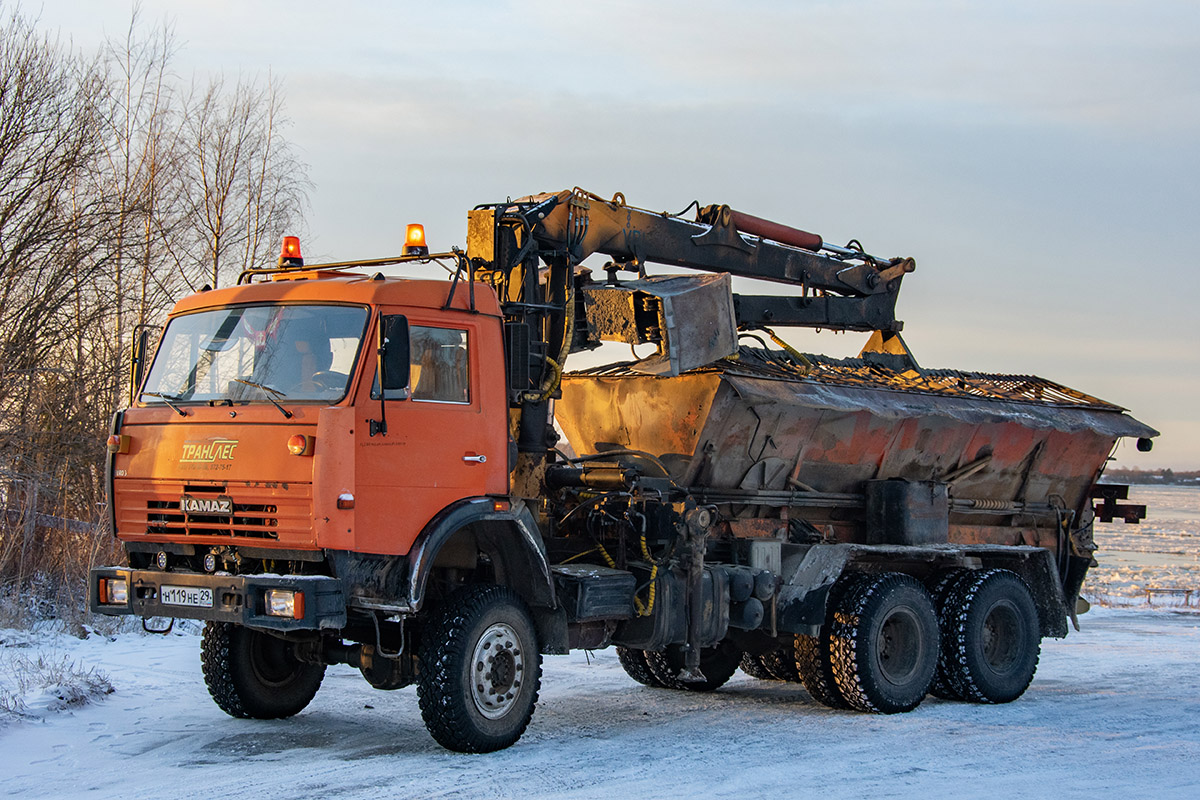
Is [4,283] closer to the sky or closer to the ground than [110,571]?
closer to the sky

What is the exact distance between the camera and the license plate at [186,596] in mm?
7598

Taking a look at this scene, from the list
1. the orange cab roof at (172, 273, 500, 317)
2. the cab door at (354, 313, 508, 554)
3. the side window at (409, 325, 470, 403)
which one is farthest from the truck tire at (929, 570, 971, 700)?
the orange cab roof at (172, 273, 500, 317)

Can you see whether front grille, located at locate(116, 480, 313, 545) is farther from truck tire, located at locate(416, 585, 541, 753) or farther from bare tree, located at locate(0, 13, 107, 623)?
bare tree, located at locate(0, 13, 107, 623)

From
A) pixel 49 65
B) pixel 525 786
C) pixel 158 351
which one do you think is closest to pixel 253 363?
pixel 158 351

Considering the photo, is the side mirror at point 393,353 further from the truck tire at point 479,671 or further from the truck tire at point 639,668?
the truck tire at point 639,668

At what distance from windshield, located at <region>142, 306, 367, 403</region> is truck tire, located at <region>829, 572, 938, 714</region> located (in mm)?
5258

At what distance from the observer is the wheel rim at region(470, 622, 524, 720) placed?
26.5 feet

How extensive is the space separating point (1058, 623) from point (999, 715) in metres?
2.42

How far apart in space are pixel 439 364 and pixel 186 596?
7.16 feet

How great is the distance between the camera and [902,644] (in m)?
11.1

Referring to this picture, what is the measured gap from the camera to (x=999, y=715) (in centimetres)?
1058

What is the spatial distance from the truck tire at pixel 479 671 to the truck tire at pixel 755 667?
4.53 meters

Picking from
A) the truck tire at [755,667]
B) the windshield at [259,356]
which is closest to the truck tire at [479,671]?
the windshield at [259,356]

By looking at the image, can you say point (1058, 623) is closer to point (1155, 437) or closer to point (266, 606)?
point (1155, 437)
